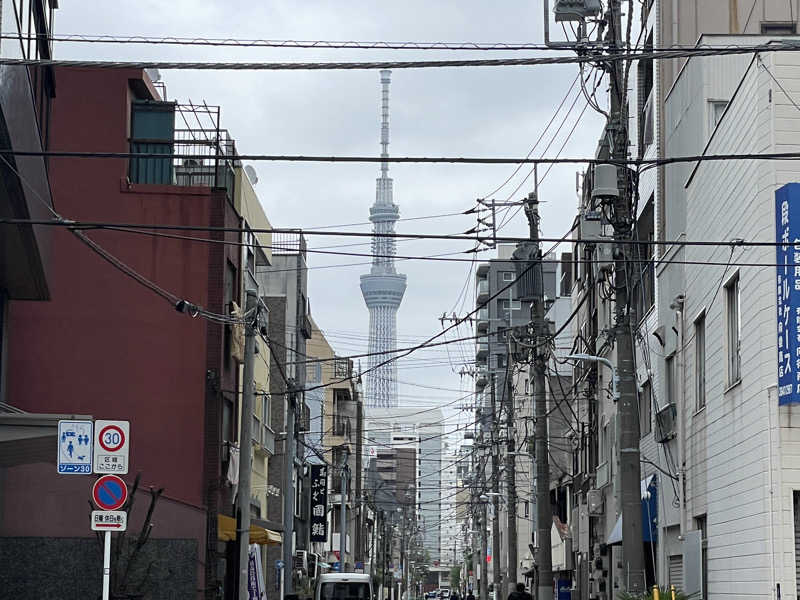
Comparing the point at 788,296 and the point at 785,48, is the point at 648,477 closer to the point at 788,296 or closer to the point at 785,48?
the point at 788,296

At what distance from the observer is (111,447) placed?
54.6 ft

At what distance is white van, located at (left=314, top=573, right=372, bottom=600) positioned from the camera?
40.8 m

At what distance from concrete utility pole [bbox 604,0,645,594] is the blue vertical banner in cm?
279

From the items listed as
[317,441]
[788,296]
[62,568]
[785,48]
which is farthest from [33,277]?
[317,441]

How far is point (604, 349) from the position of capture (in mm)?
42062

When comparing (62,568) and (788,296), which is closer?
(788,296)

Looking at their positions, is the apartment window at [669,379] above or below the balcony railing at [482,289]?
below

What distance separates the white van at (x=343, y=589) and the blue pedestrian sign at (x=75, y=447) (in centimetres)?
2513

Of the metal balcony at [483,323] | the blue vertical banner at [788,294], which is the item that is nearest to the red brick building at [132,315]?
the blue vertical banner at [788,294]

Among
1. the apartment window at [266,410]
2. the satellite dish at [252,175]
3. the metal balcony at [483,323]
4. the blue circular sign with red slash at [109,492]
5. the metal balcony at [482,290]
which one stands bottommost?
the blue circular sign with red slash at [109,492]

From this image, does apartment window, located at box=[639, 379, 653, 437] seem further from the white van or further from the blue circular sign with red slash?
the blue circular sign with red slash

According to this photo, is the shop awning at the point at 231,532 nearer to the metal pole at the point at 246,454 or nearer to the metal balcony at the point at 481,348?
the metal pole at the point at 246,454

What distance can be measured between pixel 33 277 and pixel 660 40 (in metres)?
15.6

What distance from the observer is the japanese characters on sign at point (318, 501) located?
237 feet
